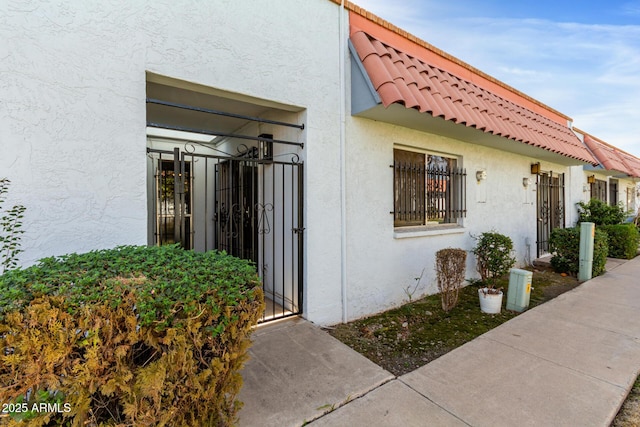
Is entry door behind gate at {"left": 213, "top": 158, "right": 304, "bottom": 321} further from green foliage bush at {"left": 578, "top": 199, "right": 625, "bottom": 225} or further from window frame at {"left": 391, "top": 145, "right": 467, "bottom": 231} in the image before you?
green foliage bush at {"left": 578, "top": 199, "right": 625, "bottom": 225}

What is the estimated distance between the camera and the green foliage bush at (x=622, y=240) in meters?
8.48

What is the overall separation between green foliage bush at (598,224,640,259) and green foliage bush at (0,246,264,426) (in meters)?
11.5

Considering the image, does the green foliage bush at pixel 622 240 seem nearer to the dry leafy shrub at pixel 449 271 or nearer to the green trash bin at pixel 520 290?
the green trash bin at pixel 520 290

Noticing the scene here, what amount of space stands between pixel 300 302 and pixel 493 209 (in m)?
5.19

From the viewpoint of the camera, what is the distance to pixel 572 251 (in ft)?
21.7

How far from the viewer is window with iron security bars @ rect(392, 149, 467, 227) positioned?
5016 mm

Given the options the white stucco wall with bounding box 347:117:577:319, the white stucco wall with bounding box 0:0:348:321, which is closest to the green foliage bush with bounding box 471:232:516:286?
the white stucco wall with bounding box 347:117:577:319

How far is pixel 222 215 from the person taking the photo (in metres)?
5.64

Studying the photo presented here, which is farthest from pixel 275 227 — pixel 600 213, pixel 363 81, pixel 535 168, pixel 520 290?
pixel 600 213

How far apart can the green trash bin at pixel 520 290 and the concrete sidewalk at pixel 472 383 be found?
0.80 m

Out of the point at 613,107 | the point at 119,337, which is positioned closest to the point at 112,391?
the point at 119,337

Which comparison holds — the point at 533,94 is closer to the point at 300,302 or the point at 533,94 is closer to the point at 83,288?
the point at 300,302

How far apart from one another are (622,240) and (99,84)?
41.4 ft

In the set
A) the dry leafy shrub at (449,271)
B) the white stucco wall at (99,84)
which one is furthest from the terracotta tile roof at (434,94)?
the dry leafy shrub at (449,271)
